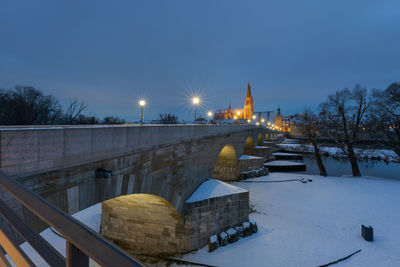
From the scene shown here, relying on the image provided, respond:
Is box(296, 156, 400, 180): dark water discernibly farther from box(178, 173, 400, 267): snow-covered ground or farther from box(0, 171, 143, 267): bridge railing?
box(0, 171, 143, 267): bridge railing

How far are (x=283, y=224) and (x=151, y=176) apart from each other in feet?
27.7

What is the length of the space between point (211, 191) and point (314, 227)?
5.81 metres

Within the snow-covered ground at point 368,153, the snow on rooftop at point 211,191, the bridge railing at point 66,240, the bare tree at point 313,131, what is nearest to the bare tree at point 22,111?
the snow on rooftop at point 211,191

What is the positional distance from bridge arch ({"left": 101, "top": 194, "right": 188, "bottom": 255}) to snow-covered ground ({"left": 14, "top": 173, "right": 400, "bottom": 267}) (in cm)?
101

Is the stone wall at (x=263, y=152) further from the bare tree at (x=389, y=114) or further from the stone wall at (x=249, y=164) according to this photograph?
the bare tree at (x=389, y=114)

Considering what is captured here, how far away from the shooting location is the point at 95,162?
183 inches

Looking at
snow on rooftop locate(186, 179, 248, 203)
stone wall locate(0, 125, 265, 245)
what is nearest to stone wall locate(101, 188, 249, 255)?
snow on rooftop locate(186, 179, 248, 203)

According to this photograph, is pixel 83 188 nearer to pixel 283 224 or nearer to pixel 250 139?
pixel 283 224

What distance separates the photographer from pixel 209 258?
8812 mm

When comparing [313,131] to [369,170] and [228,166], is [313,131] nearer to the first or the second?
[228,166]

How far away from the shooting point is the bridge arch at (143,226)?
30.2 ft

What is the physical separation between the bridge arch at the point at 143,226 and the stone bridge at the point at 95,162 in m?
0.94

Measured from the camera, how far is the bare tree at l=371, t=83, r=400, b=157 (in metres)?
19.2

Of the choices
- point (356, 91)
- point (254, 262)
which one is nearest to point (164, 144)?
point (254, 262)
